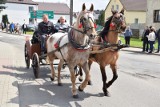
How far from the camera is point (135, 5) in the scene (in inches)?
2869

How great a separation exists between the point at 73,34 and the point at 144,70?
618 centimetres

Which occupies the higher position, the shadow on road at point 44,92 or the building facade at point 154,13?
the building facade at point 154,13

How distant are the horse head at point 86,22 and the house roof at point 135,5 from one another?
6233 cm

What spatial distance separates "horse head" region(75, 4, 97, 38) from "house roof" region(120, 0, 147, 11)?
204 ft

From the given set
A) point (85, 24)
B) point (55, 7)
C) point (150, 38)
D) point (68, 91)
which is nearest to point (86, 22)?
point (85, 24)

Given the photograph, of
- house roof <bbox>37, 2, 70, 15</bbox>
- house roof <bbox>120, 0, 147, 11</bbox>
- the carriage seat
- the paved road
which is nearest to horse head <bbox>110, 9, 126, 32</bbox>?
the paved road

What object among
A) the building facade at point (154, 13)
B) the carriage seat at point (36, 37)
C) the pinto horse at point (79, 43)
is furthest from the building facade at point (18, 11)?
the pinto horse at point (79, 43)

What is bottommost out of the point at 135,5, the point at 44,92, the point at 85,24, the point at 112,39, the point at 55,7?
the point at 44,92

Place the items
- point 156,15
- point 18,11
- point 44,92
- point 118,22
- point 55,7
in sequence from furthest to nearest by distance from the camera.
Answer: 1. point 55,7
2. point 18,11
3. point 156,15
4. point 44,92
5. point 118,22

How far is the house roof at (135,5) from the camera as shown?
230 ft

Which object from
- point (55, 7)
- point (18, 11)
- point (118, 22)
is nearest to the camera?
point (118, 22)

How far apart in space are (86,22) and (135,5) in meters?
67.0

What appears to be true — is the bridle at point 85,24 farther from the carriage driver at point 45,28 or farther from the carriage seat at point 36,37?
the carriage seat at point 36,37

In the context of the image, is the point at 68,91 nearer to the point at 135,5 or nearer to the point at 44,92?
the point at 44,92
